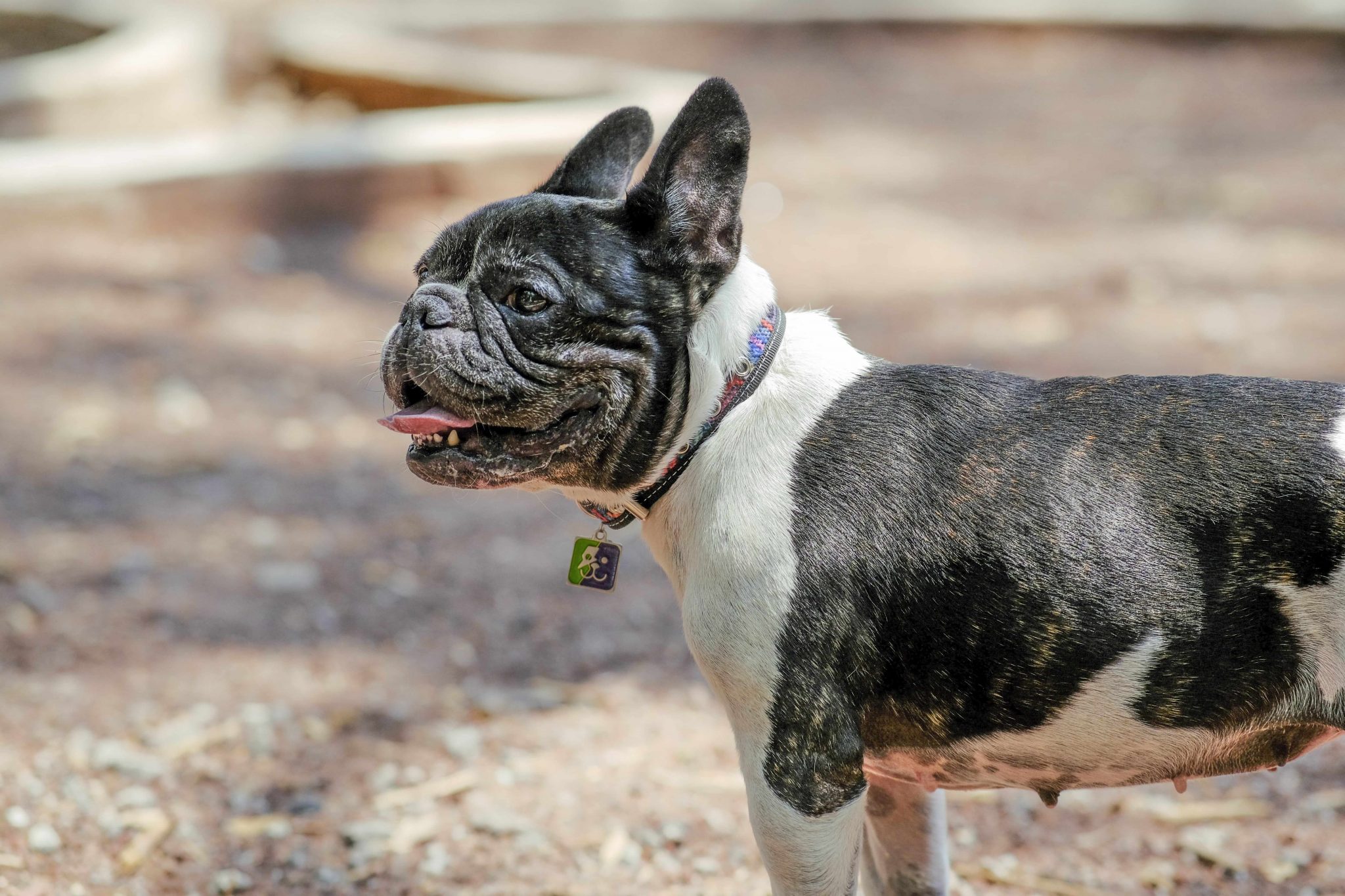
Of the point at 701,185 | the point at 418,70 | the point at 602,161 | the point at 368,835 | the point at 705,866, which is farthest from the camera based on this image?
the point at 418,70

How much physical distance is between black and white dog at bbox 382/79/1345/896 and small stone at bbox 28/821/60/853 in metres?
1.78

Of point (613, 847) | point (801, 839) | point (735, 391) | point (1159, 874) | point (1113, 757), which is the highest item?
point (735, 391)

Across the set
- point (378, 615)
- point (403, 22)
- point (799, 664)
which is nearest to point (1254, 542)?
point (799, 664)

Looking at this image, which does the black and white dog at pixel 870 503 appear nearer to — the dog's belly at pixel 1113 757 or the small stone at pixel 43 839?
the dog's belly at pixel 1113 757

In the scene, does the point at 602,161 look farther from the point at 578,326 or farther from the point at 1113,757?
the point at 1113,757

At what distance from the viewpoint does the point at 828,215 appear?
10336mm

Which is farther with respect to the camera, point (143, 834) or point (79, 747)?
point (79, 747)

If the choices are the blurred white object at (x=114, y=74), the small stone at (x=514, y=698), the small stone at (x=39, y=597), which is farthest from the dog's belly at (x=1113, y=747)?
the blurred white object at (x=114, y=74)

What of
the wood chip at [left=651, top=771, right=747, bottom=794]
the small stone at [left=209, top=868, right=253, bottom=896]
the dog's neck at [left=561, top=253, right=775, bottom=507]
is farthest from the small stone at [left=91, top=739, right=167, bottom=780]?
the dog's neck at [left=561, top=253, right=775, bottom=507]

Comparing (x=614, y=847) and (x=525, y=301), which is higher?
(x=525, y=301)

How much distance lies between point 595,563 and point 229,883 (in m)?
1.58

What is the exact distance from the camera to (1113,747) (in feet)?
8.58

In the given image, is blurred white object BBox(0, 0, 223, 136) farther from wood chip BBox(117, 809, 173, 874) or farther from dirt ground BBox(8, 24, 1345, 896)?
wood chip BBox(117, 809, 173, 874)

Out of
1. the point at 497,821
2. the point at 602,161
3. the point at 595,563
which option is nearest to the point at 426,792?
the point at 497,821
